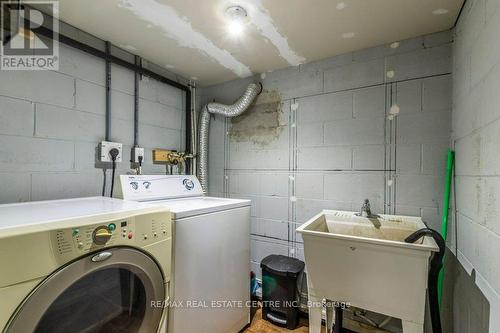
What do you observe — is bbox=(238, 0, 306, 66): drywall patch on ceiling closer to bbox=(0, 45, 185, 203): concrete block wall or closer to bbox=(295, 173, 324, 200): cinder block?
bbox=(295, 173, 324, 200): cinder block

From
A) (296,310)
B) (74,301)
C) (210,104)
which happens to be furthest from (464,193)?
(210,104)

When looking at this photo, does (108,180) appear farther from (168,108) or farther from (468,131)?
(468,131)

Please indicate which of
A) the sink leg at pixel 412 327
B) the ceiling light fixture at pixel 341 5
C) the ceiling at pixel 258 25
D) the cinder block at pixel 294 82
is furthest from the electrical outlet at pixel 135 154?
the sink leg at pixel 412 327

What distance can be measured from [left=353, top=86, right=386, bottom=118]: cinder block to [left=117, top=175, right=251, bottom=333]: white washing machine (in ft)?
3.65

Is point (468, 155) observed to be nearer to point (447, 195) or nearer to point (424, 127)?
point (447, 195)

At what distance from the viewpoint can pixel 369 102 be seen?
1810 millimetres

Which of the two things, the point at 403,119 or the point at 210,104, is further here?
the point at 210,104

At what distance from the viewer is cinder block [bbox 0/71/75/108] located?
136 cm

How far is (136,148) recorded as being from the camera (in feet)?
6.44

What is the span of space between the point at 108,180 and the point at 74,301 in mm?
1021

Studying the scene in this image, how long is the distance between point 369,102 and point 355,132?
24 centimetres

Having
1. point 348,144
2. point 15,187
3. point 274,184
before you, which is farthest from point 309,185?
point 15,187

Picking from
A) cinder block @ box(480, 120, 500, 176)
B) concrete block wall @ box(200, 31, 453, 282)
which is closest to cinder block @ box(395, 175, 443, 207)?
concrete block wall @ box(200, 31, 453, 282)

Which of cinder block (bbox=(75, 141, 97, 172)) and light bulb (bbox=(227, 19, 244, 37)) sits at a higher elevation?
light bulb (bbox=(227, 19, 244, 37))
